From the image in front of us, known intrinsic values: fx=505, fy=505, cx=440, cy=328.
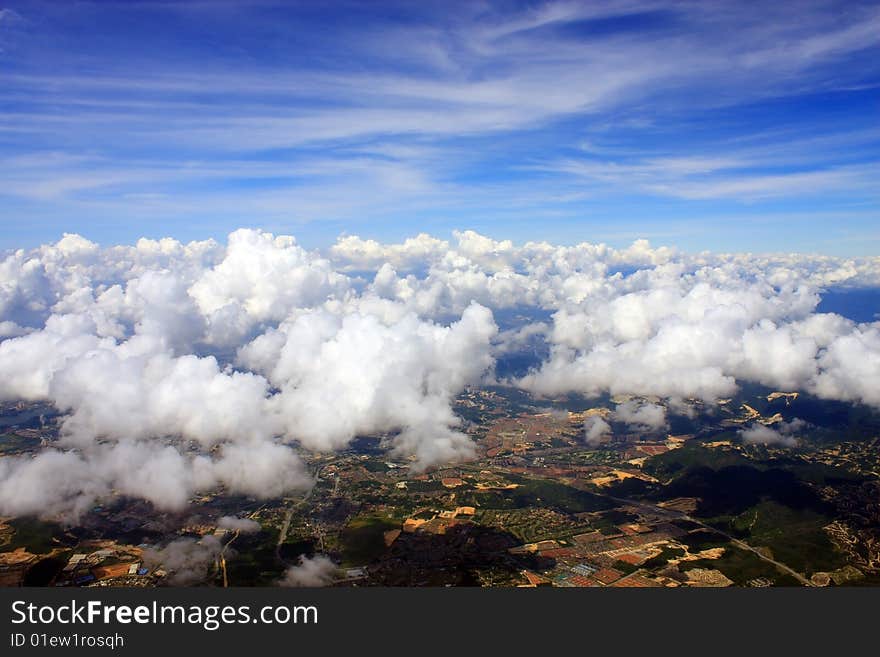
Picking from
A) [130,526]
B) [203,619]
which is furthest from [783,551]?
[130,526]

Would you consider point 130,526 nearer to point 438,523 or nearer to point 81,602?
point 438,523

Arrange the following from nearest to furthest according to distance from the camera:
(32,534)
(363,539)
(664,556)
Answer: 1. (664,556)
2. (32,534)
3. (363,539)

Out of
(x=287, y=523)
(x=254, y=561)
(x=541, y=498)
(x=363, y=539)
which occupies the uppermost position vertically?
(x=254, y=561)

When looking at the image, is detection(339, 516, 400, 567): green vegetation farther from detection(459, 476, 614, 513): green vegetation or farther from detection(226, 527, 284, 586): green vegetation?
detection(459, 476, 614, 513): green vegetation

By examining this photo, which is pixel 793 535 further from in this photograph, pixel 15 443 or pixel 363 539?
pixel 15 443

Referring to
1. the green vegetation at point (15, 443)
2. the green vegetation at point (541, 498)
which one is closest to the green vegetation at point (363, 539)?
the green vegetation at point (541, 498)

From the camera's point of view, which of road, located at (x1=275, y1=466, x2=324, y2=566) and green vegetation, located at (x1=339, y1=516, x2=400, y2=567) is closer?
green vegetation, located at (x1=339, y1=516, x2=400, y2=567)

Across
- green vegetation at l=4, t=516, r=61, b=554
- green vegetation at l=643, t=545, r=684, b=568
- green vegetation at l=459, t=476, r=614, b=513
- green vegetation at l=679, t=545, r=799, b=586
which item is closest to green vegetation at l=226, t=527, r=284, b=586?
green vegetation at l=4, t=516, r=61, b=554

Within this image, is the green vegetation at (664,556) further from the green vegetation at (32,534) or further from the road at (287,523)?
the green vegetation at (32,534)

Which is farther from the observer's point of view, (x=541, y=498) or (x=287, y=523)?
(x=541, y=498)

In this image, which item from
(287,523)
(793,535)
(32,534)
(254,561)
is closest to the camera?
(254,561)

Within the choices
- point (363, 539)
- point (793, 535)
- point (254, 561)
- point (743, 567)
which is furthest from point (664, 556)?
point (254, 561)
